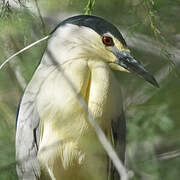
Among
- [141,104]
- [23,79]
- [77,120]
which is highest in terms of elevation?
[77,120]

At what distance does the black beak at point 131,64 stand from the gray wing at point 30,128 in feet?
1.11

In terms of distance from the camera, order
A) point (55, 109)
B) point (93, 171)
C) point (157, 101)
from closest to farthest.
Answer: point (55, 109) < point (93, 171) < point (157, 101)

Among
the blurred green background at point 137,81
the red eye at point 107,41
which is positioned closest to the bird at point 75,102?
the red eye at point 107,41

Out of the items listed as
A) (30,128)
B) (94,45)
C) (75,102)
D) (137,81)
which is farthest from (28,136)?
(137,81)

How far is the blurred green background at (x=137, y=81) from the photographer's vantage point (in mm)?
2936

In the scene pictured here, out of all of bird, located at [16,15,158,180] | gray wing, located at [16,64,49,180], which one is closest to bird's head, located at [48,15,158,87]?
bird, located at [16,15,158,180]

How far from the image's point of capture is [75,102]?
2418 millimetres

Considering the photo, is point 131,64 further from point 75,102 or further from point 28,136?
point 28,136

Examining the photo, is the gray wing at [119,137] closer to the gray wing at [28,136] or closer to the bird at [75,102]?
the bird at [75,102]

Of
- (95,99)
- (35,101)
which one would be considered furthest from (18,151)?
(95,99)

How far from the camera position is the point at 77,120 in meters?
2.43

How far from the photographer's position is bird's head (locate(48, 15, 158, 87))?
8.11 feet

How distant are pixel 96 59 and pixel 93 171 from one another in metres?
0.53

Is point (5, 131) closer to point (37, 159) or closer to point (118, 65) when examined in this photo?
point (37, 159)
